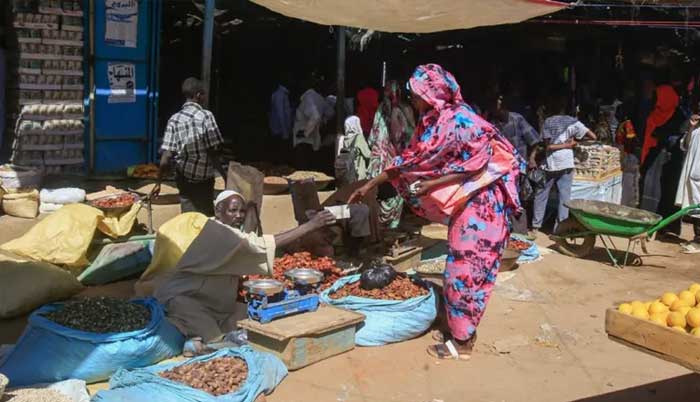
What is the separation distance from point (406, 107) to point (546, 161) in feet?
6.58

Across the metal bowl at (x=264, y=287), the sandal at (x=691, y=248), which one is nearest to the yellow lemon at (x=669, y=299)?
the metal bowl at (x=264, y=287)

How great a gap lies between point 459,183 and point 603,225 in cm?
354

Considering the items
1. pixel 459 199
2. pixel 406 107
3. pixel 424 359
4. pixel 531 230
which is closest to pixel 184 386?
pixel 424 359

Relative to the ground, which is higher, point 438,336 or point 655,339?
point 655,339

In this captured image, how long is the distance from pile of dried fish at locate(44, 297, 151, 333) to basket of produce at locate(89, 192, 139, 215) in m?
2.33

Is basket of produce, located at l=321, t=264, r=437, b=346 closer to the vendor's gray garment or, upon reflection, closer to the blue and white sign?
the vendor's gray garment

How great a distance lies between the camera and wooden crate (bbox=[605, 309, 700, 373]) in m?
3.21

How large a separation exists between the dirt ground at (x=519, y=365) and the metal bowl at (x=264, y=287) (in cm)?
56

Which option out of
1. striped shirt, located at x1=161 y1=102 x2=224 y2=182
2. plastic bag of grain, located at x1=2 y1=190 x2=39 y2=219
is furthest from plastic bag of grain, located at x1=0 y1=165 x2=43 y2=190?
striped shirt, located at x1=161 y1=102 x2=224 y2=182

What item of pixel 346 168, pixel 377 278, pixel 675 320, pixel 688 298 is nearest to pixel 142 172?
pixel 346 168

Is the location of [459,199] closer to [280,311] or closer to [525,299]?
[280,311]

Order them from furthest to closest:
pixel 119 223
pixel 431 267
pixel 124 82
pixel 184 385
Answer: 1. pixel 124 82
2. pixel 431 267
3. pixel 119 223
4. pixel 184 385

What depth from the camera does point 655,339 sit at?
333 cm

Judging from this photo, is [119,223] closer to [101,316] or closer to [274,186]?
[274,186]
